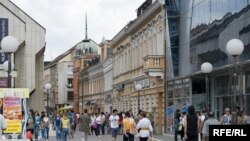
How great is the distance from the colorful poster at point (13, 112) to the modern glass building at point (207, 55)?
8.68 metres

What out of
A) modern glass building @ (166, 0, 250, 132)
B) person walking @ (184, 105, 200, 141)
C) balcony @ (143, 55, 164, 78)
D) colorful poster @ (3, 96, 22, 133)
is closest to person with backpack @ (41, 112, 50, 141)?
modern glass building @ (166, 0, 250, 132)

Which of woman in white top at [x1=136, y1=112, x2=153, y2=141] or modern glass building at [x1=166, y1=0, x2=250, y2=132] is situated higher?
modern glass building at [x1=166, y1=0, x2=250, y2=132]

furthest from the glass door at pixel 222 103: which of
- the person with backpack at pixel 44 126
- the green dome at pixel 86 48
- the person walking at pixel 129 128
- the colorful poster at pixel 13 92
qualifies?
the green dome at pixel 86 48

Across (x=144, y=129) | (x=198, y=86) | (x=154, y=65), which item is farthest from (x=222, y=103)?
(x=144, y=129)

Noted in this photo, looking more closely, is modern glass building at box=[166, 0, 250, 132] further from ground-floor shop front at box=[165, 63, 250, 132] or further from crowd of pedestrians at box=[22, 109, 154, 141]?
crowd of pedestrians at box=[22, 109, 154, 141]

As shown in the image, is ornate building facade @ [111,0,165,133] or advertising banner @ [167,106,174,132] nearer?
advertising banner @ [167,106,174,132]

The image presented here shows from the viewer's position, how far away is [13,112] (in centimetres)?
1970

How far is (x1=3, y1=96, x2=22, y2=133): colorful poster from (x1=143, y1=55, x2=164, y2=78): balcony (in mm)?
24795

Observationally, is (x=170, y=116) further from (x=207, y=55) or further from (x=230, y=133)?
(x=230, y=133)

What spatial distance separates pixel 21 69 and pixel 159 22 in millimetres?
15054

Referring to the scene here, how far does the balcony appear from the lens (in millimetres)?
44094

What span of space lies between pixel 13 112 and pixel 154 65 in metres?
25.5

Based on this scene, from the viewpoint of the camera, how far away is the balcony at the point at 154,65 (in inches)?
1736

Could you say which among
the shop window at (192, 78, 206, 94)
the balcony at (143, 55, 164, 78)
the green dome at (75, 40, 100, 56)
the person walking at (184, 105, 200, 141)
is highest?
the green dome at (75, 40, 100, 56)
